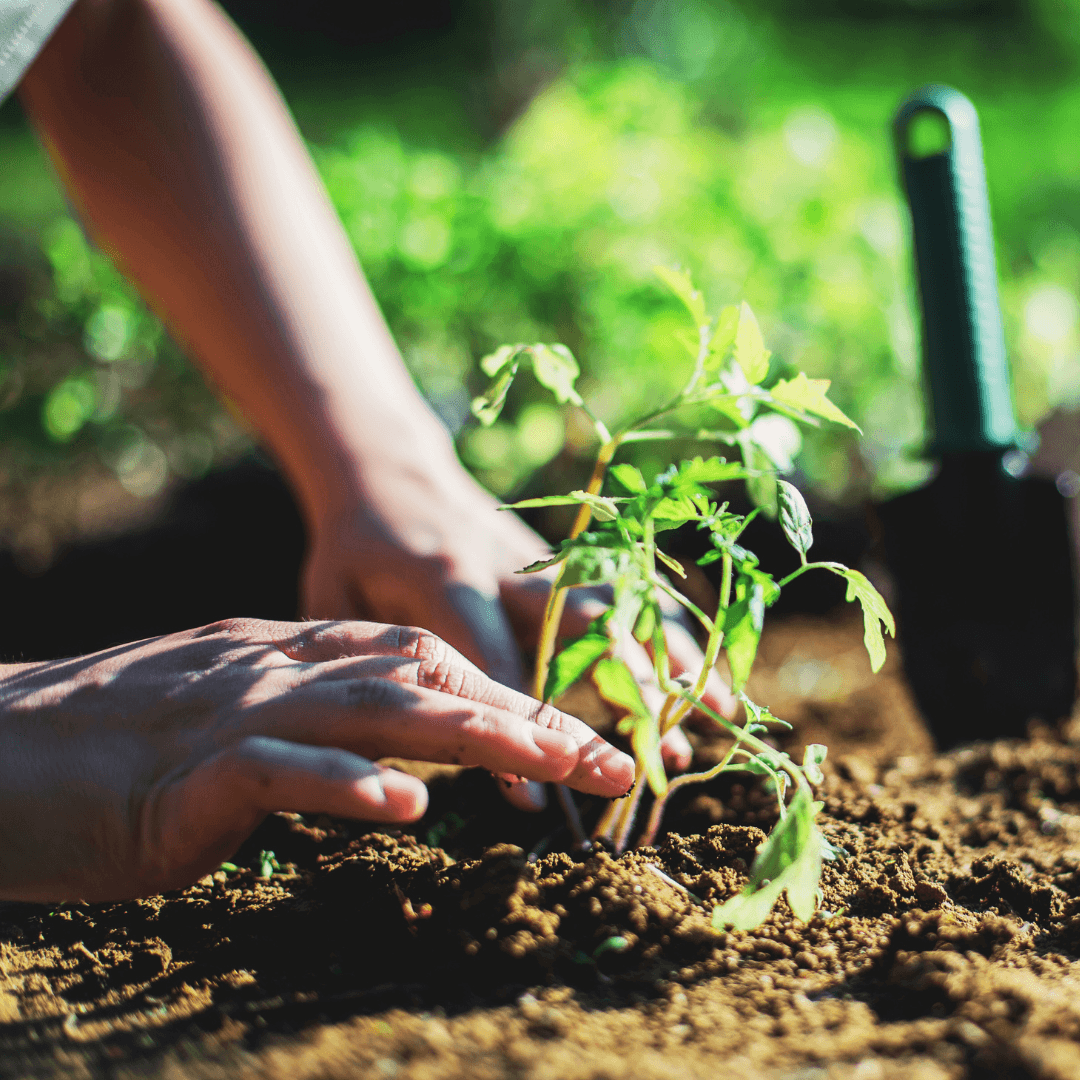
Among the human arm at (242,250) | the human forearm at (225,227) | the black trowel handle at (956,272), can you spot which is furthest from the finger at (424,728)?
the black trowel handle at (956,272)

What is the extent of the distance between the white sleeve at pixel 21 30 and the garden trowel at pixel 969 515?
1.63 metres

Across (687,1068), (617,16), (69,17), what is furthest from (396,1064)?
(617,16)

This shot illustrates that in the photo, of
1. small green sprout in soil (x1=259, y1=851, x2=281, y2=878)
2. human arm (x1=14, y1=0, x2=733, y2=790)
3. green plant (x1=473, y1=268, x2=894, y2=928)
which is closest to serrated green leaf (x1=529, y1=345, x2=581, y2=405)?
green plant (x1=473, y1=268, x2=894, y2=928)

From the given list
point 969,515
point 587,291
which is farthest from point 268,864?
point 587,291

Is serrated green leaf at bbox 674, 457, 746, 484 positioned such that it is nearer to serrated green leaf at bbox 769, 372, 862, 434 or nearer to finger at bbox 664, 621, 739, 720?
serrated green leaf at bbox 769, 372, 862, 434

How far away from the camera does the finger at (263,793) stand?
906mm

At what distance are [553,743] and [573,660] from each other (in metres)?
0.17

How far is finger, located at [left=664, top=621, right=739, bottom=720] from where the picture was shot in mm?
1356

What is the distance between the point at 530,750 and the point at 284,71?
15475 millimetres

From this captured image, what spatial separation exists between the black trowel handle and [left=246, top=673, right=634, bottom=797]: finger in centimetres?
135

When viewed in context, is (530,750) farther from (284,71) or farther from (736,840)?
(284,71)

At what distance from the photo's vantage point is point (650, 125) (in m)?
3.62

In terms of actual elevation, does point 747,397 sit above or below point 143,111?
below

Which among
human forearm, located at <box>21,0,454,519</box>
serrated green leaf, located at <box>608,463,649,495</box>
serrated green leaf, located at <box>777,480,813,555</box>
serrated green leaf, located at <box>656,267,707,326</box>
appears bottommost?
serrated green leaf, located at <box>777,480,813,555</box>
